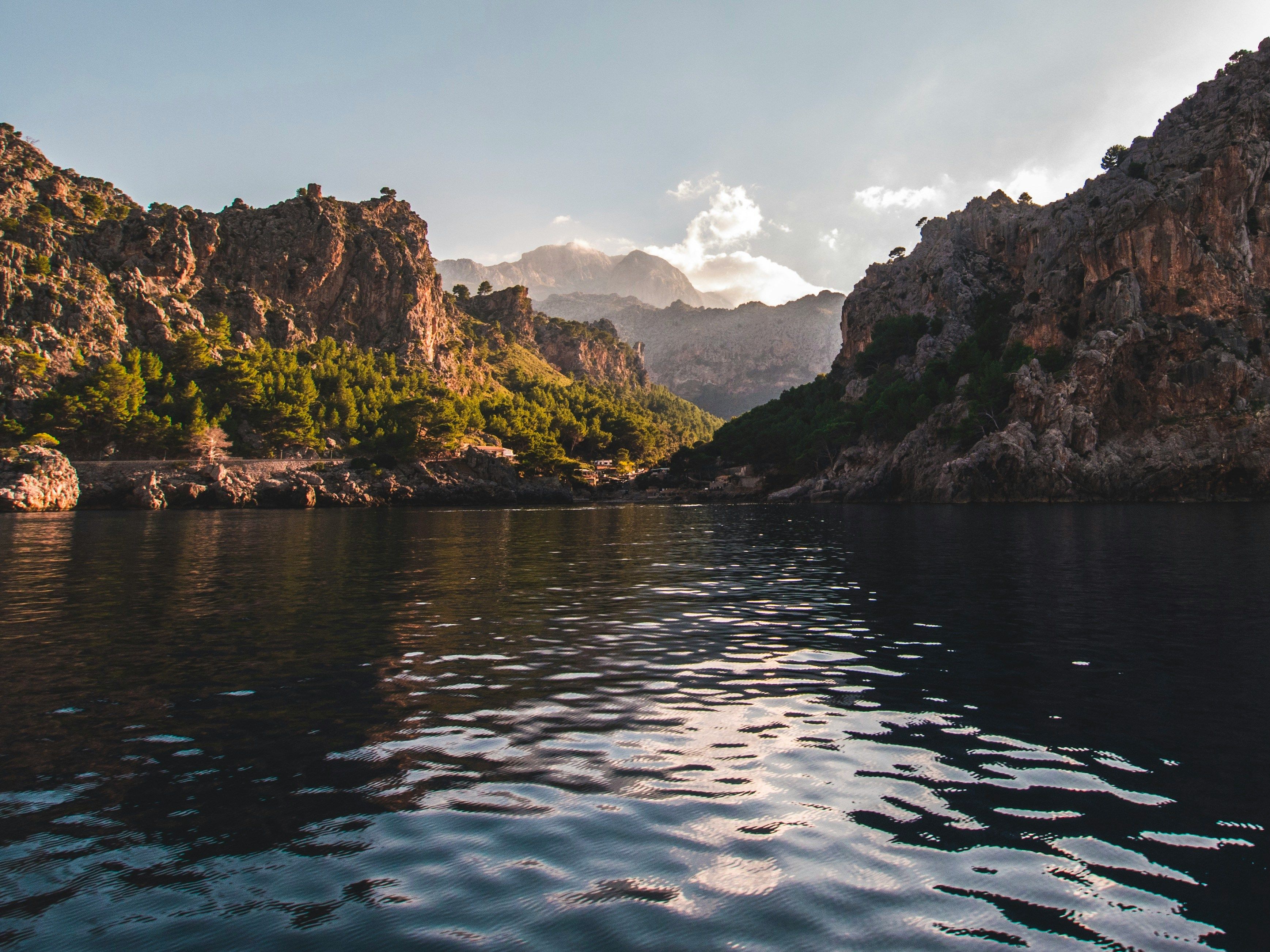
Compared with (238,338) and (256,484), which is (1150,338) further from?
(238,338)

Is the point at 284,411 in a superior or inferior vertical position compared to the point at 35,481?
superior

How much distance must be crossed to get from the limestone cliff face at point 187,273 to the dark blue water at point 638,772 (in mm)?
107083

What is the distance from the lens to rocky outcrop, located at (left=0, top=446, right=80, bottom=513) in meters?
71.0

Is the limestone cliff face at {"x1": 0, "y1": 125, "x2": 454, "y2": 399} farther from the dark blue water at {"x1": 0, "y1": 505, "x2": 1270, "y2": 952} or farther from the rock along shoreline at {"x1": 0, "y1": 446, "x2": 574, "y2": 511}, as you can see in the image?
the dark blue water at {"x1": 0, "y1": 505, "x2": 1270, "y2": 952}

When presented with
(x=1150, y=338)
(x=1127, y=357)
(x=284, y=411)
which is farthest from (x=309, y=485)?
(x=1150, y=338)

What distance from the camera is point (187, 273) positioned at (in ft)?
429

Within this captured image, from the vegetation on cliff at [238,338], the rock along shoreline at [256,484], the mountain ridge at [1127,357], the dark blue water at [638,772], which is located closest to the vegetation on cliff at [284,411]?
the vegetation on cliff at [238,338]

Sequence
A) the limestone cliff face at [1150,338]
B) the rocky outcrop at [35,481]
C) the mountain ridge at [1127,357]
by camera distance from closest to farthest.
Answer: the rocky outcrop at [35,481] → the limestone cliff face at [1150,338] → the mountain ridge at [1127,357]

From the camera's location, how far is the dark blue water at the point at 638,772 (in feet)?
15.9

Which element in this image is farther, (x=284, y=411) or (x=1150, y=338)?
(x=284, y=411)

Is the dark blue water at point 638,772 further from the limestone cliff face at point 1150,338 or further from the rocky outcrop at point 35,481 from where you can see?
the limestone cliff face at point 1150,338

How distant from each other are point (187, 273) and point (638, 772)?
155 meters

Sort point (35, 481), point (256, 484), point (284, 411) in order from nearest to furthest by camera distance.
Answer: point (35, 481)
point (256, 484)
point (284, 411)

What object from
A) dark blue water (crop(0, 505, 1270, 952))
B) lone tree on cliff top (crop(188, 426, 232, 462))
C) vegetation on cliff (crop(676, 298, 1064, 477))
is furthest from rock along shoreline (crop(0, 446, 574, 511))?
dark blue water (crop(0, 505, 1270, 952))
